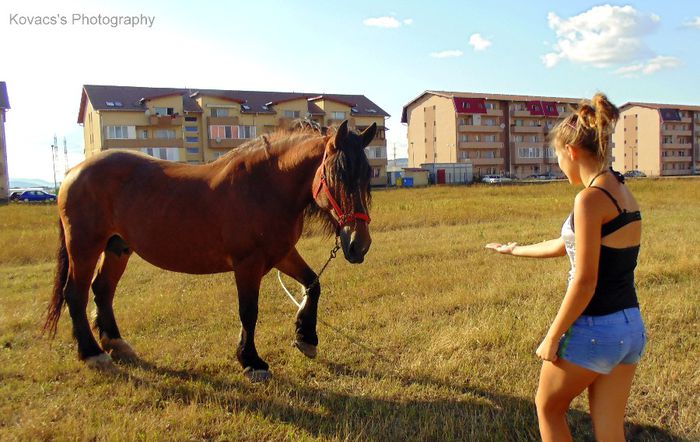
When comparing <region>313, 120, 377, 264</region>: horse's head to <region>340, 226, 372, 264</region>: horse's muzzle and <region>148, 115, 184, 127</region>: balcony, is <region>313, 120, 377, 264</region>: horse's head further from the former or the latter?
<region>148, 115, 184, 127</region>: balcony

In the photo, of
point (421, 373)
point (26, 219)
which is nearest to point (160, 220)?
point (421, 373)

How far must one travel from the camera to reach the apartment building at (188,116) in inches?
2179

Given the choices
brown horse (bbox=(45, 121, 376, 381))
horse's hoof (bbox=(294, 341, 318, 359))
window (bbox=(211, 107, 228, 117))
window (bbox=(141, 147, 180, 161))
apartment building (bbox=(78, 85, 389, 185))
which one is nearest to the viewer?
brown horse (bbox=(45, 121, 376, 381))

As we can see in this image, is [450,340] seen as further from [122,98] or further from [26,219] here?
[122,98]

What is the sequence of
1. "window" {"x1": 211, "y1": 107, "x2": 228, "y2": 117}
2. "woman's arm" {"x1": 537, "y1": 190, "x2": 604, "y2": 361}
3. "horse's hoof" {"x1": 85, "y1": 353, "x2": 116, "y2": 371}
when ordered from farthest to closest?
"window" {"x1": 211, "y1": 107, "x2": 228, "y2": 117} < "horse's hoof" {"x1": 85, "y1": 353, "x2": 116, "y2": 371} < "woman's arm" {"x1": 537, "y1": 190, "x2": 604, "y2": 361}

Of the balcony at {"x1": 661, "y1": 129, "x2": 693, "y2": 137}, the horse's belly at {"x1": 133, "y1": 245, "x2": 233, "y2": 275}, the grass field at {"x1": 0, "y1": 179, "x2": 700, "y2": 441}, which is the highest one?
the balcony at {"x1": 661, "y1": 129, "x2": 693, "y2": 137}

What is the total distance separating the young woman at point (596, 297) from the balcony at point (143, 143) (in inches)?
2253

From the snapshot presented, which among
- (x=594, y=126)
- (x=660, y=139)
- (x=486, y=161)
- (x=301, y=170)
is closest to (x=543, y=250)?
(x=594, y=126)

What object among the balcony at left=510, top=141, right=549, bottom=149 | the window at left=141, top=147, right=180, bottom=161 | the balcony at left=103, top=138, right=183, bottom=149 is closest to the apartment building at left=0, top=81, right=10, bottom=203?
the balcony at left=103, top=138, right=183, bottom=149

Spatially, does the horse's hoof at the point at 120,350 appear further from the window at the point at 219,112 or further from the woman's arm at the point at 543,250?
the window at the point at 219,112

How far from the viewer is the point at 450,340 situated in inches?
197

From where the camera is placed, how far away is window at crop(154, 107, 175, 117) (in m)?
56.7

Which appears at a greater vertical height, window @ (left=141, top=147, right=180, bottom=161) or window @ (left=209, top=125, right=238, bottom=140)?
window @ (left=209, top=125, right=238, bottom=140)

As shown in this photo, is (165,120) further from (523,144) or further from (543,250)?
(543,250)
